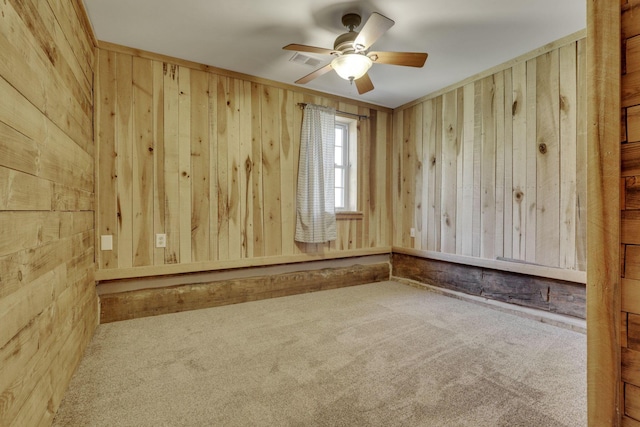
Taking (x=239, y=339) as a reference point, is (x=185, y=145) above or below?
above

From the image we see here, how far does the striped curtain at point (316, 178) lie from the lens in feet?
11.0

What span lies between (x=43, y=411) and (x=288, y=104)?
3.05 meters

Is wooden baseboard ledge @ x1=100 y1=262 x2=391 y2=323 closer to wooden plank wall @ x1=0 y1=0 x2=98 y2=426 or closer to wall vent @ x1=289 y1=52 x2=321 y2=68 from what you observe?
wooden plank wall @ x1=0 y1=0 x2=98 y2=426

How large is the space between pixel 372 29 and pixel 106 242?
264 cm

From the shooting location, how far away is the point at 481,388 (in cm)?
156

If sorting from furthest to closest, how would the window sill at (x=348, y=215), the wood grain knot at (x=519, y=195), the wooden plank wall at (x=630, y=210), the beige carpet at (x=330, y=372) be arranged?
1. the window sill at (x=348, y=215)
2. the wood grain knot at (x=519, y=195)
3. the beige carpet at (x=330, y=372)
4. the wooden plank wall at (x=630, y=210)

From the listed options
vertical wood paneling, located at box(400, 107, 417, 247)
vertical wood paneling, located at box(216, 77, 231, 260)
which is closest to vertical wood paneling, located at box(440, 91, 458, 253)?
vertical wood paneling, located at box(400, 107, 417, 247)

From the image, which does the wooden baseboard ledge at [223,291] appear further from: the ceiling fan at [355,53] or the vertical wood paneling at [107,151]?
the ceiling fan at [355,53]

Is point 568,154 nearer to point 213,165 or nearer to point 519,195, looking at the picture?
point 519,195

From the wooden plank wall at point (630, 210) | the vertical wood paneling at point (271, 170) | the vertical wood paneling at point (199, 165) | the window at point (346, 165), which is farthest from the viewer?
the window at point (346, 165)

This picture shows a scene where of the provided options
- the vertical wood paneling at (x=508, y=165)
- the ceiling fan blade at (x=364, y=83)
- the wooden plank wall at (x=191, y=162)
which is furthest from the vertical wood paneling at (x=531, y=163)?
the wooden plank wall at (x=191, y=162)

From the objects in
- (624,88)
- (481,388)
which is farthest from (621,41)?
(481,388)

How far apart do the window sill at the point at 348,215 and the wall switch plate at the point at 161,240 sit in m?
1.95

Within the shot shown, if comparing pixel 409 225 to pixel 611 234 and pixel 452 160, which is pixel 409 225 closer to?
pixel 452 160
